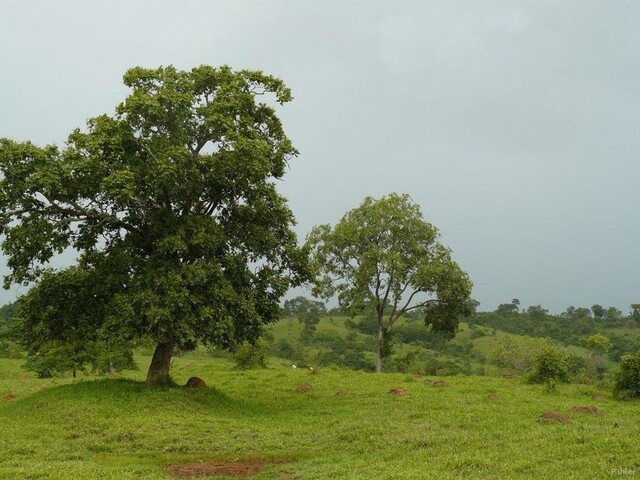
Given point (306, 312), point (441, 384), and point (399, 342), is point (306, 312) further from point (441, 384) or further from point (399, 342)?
point (441, 384)

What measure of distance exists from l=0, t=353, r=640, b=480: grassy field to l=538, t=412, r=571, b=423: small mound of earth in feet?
1.14

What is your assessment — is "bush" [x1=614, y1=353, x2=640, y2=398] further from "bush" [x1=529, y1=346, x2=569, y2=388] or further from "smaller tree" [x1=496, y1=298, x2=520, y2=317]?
"smaller tree" [x1=496, y1=298, x2=520, y2=317]

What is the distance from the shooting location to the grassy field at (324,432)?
41.9 feet

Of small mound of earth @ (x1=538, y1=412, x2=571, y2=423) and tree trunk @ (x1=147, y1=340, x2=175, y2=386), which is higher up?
tree trunk @ (x1=147, y1=340, x2=175, y2=386)

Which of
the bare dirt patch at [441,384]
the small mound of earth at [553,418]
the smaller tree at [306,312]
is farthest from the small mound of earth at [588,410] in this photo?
the smaller tree at [306,312]

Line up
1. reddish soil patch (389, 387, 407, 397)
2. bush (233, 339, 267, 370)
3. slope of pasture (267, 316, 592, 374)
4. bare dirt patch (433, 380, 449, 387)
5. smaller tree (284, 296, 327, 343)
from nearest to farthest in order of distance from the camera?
1. reddish soil patch (389, 387, 407, 397)
2. bare dirt patch (433, 380, 449, 387)
3. bush (233, 339, 267, 370)
4. slope of pasture (267, 316, 592, 374)
5. smaller tree (284, 296, 327, 343)

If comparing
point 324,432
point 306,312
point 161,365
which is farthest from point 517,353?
point 306,312

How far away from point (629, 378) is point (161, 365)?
20.6m

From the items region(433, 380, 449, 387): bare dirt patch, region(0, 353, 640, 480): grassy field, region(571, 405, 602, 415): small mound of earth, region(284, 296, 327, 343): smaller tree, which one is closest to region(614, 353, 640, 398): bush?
region(0, 353, 640, 480): grassy field

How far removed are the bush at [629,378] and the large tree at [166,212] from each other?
51.8ft

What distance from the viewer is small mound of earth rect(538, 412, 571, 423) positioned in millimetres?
18875

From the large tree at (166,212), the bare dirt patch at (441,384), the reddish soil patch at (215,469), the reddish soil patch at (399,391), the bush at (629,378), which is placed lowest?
the reddish soil patch at (215,469)

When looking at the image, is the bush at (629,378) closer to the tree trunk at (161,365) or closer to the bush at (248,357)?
the tree trunk at (161,365)

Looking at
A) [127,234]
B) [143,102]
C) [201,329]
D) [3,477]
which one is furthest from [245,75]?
[3,477]
